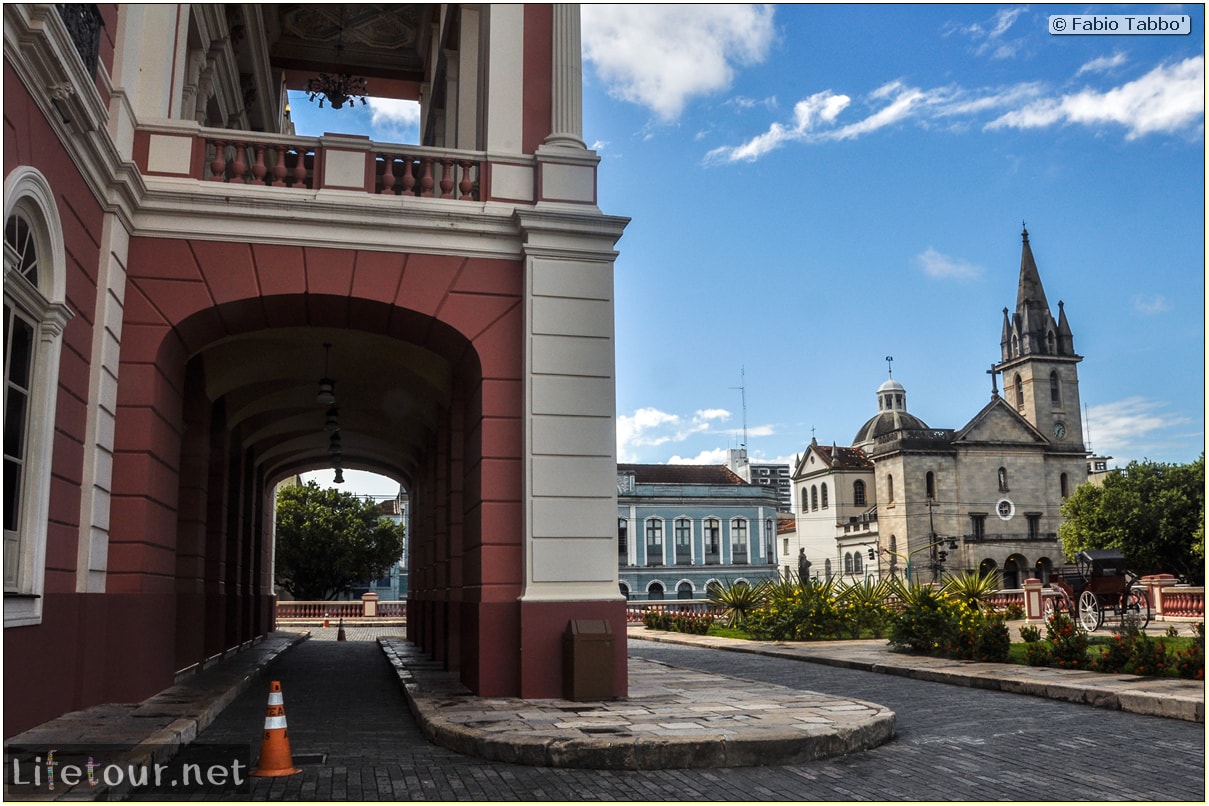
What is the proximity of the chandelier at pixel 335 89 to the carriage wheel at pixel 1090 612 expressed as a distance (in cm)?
1625

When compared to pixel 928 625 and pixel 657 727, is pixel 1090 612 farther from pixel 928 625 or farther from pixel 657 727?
pixel 657 727

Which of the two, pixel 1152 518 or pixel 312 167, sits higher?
pixel 312 167

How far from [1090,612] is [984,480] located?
57292 mm

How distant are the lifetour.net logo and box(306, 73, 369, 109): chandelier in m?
13.5

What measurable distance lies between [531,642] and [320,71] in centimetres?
1253

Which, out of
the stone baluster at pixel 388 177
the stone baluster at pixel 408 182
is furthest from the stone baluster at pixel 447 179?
the stone baluster at pixel 388 177

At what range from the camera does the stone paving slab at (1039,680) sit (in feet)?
30.6

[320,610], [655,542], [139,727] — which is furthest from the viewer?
[655,542]

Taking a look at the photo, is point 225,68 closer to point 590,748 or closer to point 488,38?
point 488,38

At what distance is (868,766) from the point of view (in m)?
7.01

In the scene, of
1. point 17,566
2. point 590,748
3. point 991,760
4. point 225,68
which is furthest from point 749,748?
point 225,68

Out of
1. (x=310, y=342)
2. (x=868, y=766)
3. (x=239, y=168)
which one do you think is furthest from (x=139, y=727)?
(x=310, y=342)

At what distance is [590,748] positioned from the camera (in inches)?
269

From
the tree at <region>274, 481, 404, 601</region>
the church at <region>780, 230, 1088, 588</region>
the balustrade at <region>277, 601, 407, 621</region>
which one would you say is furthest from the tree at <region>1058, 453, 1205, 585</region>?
the balustrade at <region>277, 601, 407, 621</region>
